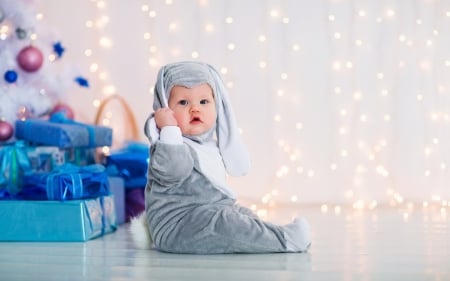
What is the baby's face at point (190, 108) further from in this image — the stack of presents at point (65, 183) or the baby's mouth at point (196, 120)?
the stack of presents at point (65, 183)

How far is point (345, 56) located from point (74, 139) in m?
1.27

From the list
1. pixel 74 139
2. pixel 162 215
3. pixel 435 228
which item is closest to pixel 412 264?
pixel 162 215

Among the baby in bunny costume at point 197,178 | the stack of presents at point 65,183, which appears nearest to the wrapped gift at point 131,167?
the stack of presents at point 65,183

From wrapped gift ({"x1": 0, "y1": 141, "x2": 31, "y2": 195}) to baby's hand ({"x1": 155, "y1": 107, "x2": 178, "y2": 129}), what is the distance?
31.0 inches

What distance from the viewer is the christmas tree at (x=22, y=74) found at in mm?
2984

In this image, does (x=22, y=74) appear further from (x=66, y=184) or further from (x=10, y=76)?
(x=66, y=184)

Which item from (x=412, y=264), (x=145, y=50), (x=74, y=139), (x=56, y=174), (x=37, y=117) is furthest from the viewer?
(x=145, y=50)

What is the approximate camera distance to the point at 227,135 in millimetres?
2072

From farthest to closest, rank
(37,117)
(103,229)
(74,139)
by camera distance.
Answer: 1. (37,117)
2. (74,139)
3. (103,229)

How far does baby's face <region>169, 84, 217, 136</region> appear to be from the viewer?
6.55 ft

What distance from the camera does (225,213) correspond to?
1877 mm

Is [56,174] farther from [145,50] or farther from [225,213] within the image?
[145,50]

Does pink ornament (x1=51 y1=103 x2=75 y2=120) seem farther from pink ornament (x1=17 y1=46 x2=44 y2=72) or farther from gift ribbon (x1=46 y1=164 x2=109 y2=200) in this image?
gift ribbon (x1=46 y1=164 x2=109 y2=200)

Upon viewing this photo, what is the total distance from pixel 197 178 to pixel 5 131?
1217mm
